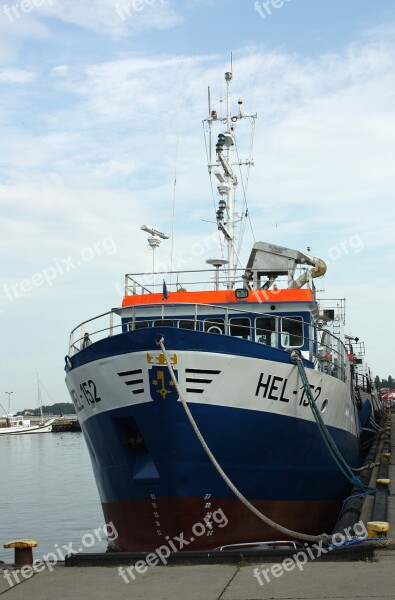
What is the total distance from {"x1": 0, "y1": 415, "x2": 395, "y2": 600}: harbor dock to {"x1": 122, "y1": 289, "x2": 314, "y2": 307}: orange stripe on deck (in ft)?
25.8

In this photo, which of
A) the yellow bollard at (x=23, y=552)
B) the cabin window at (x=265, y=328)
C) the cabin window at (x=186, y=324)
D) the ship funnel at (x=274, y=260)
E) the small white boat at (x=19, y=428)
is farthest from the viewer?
the small white boat at (x=19, y=428)

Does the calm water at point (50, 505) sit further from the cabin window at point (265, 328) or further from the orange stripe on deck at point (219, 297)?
the cabin window at point (265, 328)

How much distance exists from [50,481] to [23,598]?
3373 cm

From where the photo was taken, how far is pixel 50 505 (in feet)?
96.4

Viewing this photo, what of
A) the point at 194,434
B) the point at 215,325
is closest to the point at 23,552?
the point at 194,434

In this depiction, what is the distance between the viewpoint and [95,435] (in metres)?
13.5

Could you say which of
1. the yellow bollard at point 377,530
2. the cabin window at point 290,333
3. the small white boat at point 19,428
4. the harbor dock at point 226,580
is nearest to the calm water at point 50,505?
the cabin window at point 290,333

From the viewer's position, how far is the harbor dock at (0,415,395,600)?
694 centimetres

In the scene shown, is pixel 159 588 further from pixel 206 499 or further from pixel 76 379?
pixel 76 379

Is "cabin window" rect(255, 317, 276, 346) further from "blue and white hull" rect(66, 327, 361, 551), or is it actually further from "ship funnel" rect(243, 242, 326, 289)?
"ship funnel" rect(243, 242, 326, 289)

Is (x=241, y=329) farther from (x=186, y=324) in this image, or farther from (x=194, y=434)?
(x=194, y=434)

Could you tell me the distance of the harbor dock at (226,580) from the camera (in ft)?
22.8

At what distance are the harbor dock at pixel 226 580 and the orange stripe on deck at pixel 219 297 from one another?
7.85m

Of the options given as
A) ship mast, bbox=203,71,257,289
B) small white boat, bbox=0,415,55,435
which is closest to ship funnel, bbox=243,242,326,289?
ship mast, bbox=203,71,257,289
